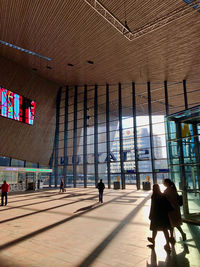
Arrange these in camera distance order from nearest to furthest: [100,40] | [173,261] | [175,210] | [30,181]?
[173,261]
[175,210]
[100,40]
[30,181]

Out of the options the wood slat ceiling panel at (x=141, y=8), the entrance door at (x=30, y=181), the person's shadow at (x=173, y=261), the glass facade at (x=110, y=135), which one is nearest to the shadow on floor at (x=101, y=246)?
Answer: the person's shadow at (x=173, y=261)

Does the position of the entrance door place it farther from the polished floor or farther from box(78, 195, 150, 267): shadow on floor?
box(78, 195, 150, 267): shadow on floor

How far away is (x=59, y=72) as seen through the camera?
66.7 feet

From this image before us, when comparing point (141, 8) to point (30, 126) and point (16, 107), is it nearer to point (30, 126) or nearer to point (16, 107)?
point (16, 107)

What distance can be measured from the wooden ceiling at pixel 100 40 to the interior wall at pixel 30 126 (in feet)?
4.18

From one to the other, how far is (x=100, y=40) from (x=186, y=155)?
10.4 m

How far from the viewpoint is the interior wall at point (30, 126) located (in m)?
18.9

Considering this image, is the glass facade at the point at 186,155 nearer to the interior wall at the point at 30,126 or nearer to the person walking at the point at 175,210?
the person walking at the point at 175,210

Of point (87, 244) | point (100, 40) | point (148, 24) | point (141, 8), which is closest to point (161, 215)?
point (87, 244)

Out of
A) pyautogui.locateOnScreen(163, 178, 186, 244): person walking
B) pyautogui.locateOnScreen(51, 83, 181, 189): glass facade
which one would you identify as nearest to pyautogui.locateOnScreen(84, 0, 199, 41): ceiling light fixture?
pyautogui.locateOnScreen(163, 178, 186, 244): person walking

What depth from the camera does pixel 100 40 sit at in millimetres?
14000

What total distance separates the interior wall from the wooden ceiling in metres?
1.28

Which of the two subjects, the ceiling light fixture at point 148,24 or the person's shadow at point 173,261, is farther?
the ceiling light fixture at point 148,24

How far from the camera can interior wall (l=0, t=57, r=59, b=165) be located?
18.9 meters
